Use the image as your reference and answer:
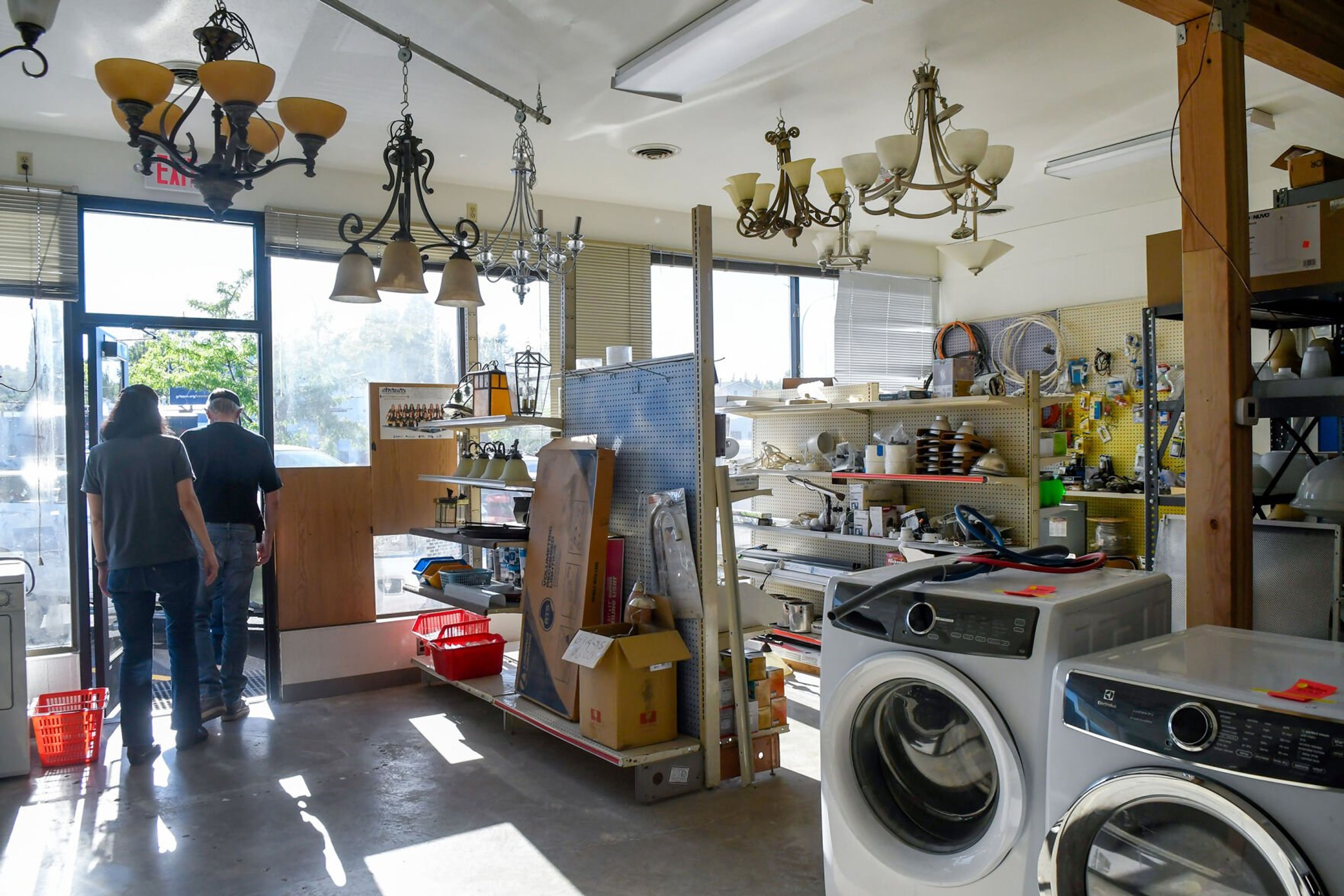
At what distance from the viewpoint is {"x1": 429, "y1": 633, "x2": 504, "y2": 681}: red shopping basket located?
4.88 m

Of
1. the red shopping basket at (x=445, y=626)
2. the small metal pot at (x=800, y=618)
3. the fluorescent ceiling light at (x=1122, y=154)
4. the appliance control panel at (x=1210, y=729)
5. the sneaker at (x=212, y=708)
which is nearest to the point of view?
the appliance control panel at (x=1210, y=729)

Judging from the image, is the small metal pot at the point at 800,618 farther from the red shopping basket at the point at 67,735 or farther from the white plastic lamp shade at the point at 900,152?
the red shopping basket at the point at 67,735

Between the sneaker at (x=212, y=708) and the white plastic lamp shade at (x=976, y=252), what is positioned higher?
the white plastic lamp shade at (x=976, y=252)

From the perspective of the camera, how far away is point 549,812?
3.54 meters

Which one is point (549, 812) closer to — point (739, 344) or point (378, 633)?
point (378, 633)

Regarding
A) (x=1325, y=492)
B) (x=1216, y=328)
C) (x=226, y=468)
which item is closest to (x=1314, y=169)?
(x=1216, y=328)

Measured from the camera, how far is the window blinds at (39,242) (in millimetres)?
4918

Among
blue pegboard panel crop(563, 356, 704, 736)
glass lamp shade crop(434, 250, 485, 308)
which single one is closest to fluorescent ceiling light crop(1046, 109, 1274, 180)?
blue pegboard panel crop(563, 356, 704, 736)

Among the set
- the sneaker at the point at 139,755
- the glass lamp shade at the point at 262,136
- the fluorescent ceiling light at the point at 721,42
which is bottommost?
the sneaker at the point at 139,755

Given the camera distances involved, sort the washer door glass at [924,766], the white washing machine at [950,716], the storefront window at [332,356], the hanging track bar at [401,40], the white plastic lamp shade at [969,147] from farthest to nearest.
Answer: the storefront window at [332,356], the white plastic lamp shade at [969,147], the hanging track bar at [401,40], the washer door glass at [924,766], the white washing machine at [950,716]

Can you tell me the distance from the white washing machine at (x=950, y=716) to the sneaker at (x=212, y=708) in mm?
3563

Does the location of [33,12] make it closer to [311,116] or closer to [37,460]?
[311,116]

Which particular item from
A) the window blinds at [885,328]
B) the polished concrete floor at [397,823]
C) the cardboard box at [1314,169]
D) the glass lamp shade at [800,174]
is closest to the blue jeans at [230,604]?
the polished concrete floor at [397,823]

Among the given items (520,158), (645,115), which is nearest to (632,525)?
(520,158)
